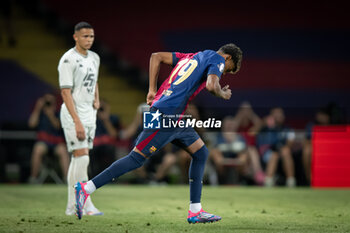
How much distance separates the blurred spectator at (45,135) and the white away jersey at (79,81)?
5.93 metres

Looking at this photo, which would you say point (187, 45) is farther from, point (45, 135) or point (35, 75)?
point (45, 135)

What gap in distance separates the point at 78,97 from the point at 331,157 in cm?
724

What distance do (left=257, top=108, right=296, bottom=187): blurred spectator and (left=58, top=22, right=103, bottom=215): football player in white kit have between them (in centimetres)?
684

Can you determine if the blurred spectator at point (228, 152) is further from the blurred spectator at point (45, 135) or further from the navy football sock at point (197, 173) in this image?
the navy football sock at point (197, 173)

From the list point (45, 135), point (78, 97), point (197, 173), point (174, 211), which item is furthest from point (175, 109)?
point (45, 135)

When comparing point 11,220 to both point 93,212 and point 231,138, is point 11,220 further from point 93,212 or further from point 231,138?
point 231,138

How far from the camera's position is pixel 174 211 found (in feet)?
26.2

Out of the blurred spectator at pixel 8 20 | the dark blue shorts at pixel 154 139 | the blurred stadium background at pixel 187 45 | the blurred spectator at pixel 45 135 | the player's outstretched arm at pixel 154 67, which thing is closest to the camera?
the dark blue shorts at pixel 154 139

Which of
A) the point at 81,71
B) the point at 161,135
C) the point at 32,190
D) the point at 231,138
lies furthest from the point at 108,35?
the point at 161,135

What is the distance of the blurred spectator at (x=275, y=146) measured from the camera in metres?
13.7

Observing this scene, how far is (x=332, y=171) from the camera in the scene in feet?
43.2

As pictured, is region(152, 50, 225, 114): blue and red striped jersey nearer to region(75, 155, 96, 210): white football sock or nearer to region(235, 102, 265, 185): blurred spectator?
region(75, 155, 96, 210): white football sock

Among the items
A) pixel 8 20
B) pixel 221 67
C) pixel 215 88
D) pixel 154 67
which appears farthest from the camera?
pixel 8 20

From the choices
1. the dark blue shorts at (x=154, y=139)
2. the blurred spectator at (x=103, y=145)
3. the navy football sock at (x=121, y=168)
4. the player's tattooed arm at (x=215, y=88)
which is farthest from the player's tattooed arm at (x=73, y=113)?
the blurred spectator at (x=103, y=145)
